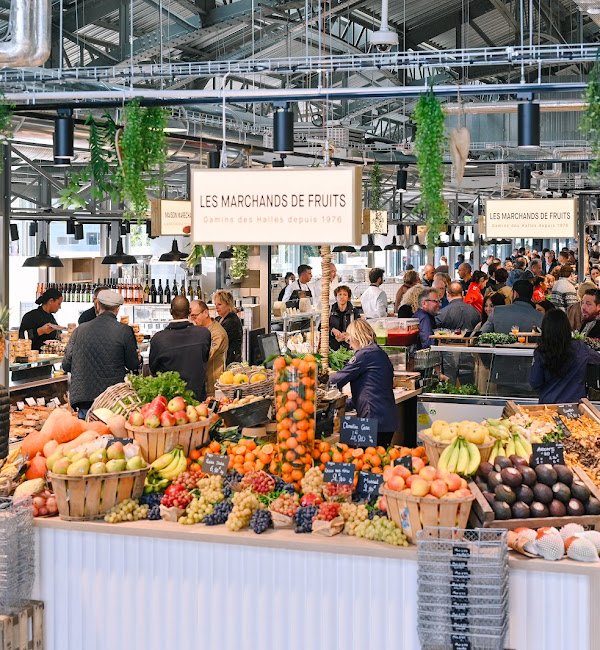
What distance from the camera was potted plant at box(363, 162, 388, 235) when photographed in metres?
12.9

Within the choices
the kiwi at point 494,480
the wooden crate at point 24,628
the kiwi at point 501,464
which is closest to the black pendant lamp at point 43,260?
the wooden crate at point 24,628

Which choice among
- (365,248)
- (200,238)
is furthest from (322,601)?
(365,248)

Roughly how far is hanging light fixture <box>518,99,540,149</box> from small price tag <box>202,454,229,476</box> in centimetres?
337

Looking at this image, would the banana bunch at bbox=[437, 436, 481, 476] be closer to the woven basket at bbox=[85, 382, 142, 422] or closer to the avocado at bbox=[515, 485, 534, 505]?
the avocado at bbox=[515, 485, 534, 505]

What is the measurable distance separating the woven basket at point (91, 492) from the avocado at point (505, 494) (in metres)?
1.65

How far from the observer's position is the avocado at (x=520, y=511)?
457 cm

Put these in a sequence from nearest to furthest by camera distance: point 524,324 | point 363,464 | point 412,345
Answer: point 363,464
point 524,324
point 412,345

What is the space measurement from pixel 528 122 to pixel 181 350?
11.0 ft

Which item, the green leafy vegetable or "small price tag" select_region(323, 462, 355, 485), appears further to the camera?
the green leafy vegetable

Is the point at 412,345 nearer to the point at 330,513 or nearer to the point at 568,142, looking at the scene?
the point at 568,142

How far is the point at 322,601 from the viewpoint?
460 cm

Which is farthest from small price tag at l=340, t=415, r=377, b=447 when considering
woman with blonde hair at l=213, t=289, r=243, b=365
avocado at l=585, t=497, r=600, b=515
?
woman with blonde hair at l=213, t=289, r=243, b=365

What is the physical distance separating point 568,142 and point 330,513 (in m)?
12.1

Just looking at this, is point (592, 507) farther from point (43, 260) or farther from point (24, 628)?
point (43, 260)
